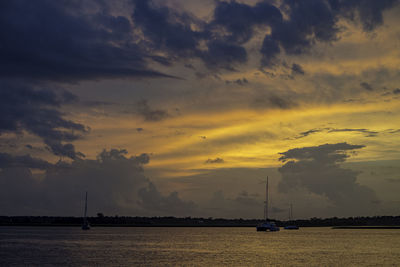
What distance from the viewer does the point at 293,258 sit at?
79875 mm

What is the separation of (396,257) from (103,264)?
50.5 metres

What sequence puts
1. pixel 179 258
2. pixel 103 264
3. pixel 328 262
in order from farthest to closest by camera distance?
pixel 179 258, pixel 328 262, pixel 103 264

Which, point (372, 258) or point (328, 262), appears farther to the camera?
point (372, 258)

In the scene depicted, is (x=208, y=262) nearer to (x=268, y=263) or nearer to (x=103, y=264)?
(x=268, y=263)

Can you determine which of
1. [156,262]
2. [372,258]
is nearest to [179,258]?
[156,262]

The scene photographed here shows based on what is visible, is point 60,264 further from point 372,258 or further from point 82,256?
point 372,258

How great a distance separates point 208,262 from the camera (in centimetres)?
7275

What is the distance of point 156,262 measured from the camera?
7288 cm

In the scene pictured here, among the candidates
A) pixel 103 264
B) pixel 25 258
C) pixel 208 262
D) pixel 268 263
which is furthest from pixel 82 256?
pixel 268 263

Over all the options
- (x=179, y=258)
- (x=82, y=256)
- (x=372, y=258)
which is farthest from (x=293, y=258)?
(x=82, y=256)

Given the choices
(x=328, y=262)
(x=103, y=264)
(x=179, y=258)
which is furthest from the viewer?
(x=179, y=258)

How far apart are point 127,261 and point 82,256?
12.5 metres

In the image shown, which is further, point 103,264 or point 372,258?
point 372,258

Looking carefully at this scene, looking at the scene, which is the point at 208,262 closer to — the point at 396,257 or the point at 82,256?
the point at 82,256
